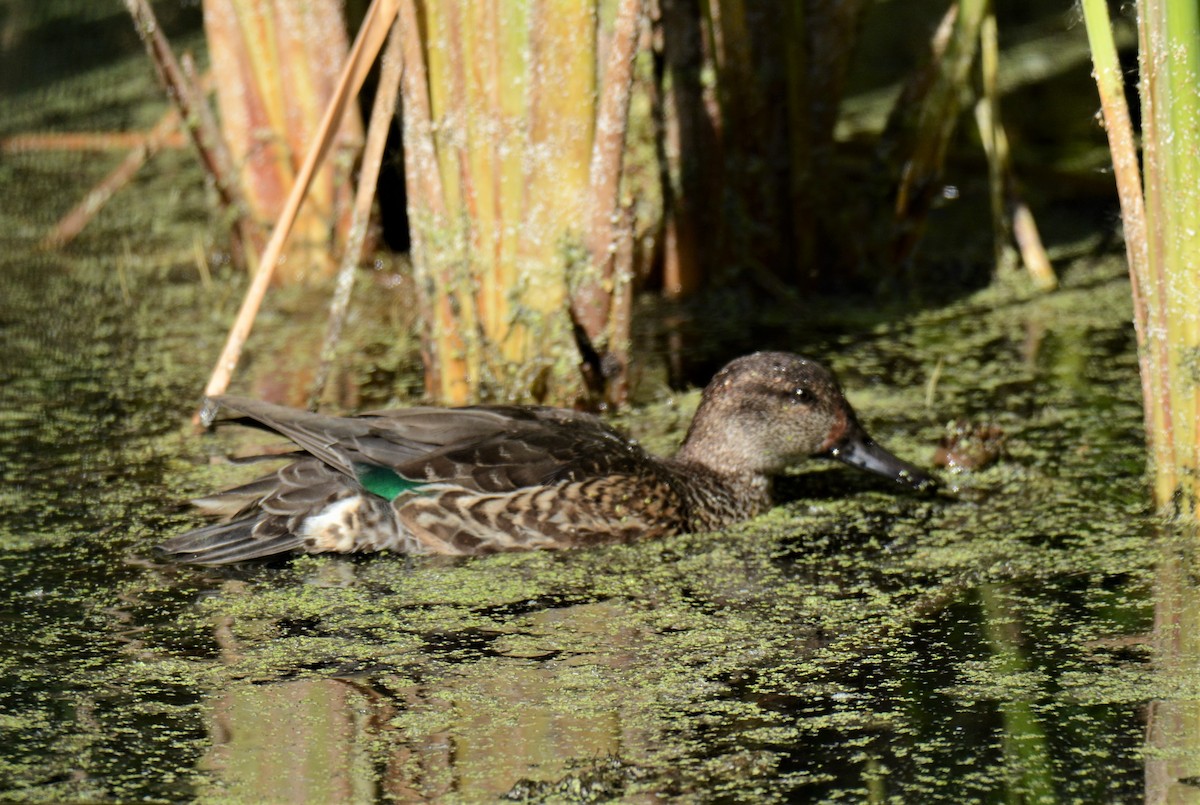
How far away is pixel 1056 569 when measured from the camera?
168 inches

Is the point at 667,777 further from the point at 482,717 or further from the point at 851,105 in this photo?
the point at 851,105

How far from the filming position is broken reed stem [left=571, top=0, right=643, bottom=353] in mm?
4977

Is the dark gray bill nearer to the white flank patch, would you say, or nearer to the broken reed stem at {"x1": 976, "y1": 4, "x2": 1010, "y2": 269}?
the white flank patch

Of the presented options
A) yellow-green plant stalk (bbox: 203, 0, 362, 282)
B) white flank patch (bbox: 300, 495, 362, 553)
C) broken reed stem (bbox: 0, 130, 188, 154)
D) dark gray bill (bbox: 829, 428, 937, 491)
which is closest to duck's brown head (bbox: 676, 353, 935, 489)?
dark gray bill (bbox: 829, 428, 937, 491)

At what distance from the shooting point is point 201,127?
7012mm

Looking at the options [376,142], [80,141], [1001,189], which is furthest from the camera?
[80,141]

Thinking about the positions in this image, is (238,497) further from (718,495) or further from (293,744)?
(293,744)

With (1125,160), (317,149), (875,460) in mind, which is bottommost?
(875,460)

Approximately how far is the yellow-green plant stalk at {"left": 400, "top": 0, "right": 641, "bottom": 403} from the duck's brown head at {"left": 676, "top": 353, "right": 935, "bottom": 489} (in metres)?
0.55

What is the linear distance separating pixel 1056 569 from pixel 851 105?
5.64 m

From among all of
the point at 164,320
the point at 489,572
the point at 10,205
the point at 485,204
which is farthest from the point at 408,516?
the point at 10,205

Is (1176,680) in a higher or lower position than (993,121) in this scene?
lower

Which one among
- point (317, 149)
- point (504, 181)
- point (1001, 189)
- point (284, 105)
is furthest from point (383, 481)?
point (1001, 189)

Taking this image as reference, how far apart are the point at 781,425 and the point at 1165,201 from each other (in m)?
1.34
